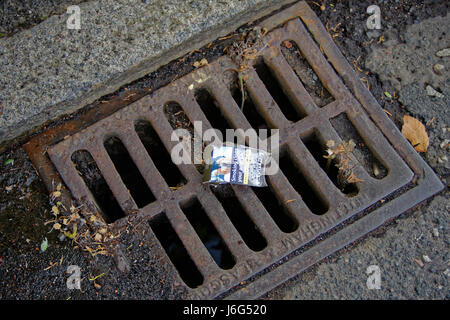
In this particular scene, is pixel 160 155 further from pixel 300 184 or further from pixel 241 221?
pixel 300 184

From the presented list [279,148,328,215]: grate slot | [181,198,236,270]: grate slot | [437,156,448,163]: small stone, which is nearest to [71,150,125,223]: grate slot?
[181,198,236,270]: grate slot

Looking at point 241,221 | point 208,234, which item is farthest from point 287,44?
point 208,234

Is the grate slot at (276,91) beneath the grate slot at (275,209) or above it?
above

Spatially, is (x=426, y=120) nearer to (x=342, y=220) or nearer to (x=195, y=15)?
(x=342, y=220)

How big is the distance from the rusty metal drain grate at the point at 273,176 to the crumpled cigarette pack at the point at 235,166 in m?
0.06

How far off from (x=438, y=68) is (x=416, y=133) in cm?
31

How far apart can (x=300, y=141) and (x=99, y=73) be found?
85 centimetres

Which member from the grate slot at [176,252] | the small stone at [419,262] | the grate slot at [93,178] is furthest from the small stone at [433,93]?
the grate slot at [93,178]

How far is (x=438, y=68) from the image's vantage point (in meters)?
1.82

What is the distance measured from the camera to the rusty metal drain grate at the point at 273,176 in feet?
5.39

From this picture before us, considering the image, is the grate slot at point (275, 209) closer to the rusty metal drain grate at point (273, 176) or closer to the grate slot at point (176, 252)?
the rusty metal drain grate at point (273, 176)

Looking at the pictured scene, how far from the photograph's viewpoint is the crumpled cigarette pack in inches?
64.2

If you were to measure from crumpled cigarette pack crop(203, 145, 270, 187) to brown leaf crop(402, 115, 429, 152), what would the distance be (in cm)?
63

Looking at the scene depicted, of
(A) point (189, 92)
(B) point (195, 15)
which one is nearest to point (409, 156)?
(A) point (189, 92)
